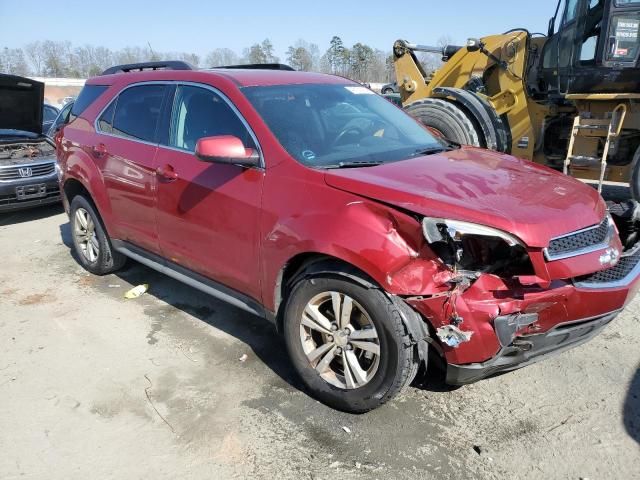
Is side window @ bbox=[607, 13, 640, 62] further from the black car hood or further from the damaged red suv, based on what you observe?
the black car hood

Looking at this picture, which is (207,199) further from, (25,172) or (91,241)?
(25,172)

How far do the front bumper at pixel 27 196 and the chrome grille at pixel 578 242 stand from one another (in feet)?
23.8

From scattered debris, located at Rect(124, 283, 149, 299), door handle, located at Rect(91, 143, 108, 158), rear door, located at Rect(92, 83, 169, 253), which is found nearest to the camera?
rear door, located at Rect(92, 83, 169, 253)

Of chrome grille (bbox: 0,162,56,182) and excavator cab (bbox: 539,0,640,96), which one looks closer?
excavator cab (bbox: 539,0,640,96)

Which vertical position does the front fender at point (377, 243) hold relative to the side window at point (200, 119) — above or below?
below

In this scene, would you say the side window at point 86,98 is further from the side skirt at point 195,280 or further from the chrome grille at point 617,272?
the chrome grille at point 617,272

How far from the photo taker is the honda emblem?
7.43m

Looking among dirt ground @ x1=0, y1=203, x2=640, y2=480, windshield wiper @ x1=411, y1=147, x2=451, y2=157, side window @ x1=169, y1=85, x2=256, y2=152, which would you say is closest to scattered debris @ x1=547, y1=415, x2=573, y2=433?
dirt ground @ x1=0, y1=203, x2=640, y2=480

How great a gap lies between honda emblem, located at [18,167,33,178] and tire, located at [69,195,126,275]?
281 centimetres

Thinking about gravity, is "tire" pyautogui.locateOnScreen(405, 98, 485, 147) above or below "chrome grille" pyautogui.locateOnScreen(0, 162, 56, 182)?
above

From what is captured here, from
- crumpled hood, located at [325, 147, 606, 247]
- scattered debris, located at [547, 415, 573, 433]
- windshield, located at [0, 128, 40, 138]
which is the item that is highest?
crumpled hood, located at [325, 147, 606, 247]

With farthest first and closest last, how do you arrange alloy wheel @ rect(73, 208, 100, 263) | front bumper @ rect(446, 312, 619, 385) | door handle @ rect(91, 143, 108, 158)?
alloy wheel @ rect(73, 208, 100, 263)
door handle @ rect(91, 143, 108, 158)
front bumper @ rect(446, 312, 619, 385)

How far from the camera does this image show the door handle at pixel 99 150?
4.44 metres

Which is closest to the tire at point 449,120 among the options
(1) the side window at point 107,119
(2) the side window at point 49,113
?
(1) the side window at point 107,119
